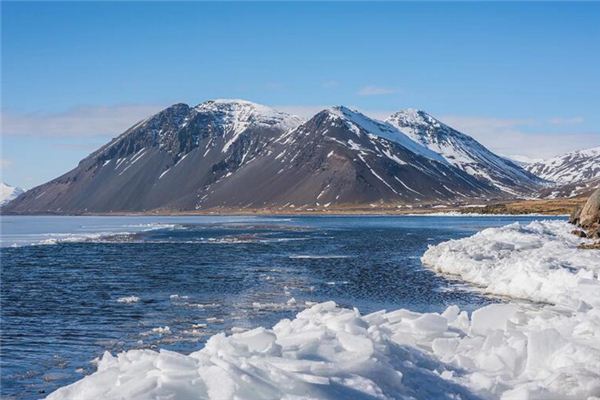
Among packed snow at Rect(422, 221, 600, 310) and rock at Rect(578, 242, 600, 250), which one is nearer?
packed snow at Rect(422, 221, 600, 310)

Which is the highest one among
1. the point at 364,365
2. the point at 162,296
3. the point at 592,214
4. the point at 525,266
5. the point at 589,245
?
the point at 592,214

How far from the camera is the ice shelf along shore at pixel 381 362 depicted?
10.2 m

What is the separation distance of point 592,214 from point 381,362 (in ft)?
175

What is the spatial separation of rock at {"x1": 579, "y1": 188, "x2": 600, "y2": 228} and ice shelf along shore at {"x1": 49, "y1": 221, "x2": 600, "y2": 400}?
43719 mm

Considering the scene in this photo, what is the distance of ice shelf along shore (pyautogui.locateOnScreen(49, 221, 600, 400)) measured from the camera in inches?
401

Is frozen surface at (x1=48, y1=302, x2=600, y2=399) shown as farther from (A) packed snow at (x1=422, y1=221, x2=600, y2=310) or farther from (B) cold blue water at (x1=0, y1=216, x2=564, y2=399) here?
(B) cold blue water at (x1=0, y1=216, x2=564, y2=399)

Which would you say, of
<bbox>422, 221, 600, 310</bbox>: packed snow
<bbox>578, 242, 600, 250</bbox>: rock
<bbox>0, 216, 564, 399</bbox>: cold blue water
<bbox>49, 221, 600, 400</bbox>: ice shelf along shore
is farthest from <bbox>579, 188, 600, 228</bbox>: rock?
<bbox>49, 221, 600, 400</bbox>: ice shelf along shore

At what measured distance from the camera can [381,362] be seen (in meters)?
11.5

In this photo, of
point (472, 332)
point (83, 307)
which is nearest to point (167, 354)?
point (472, 332)

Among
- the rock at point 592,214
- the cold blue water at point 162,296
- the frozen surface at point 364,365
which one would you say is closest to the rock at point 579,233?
the rock at point 592,214

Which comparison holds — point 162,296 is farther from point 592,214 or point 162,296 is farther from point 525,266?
point 592,214

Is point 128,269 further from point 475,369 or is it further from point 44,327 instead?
point 475,369

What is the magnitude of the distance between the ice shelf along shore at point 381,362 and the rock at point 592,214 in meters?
43.7

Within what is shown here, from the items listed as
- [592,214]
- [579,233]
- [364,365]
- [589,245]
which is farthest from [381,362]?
[592,214]
